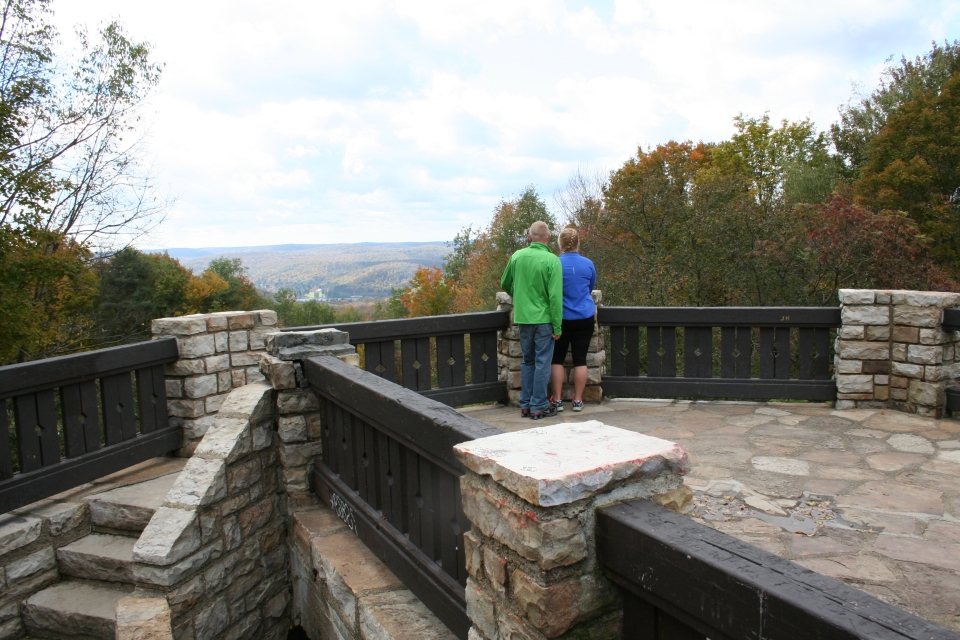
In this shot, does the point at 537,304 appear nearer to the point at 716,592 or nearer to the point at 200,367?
the point at 200,367

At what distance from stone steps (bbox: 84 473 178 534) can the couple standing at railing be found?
11.0ft

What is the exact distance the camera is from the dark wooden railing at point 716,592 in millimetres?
1256

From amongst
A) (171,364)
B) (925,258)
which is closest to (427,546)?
(171,364)

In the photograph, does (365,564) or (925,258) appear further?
(925,258)

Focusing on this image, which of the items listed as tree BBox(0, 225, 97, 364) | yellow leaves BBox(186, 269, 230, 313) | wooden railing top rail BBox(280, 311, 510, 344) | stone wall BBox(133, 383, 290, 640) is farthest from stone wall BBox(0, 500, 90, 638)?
yellow leaves BBox(186, 269, 230, 313)

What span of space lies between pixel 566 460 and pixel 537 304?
4.15 metres

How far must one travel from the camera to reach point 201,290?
4784cm

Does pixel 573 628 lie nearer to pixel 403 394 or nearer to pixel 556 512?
pixel 556 512

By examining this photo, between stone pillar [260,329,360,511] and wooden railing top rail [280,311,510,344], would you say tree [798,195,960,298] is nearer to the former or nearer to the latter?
wooden railing top rail [280,311,510,344]

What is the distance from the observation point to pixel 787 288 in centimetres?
1661

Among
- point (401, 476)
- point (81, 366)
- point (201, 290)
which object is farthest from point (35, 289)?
point (201, 290)

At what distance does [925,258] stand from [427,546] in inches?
755

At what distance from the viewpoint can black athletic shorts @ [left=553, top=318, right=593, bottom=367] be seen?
638 cm

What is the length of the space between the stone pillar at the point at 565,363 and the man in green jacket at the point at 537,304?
62cm
